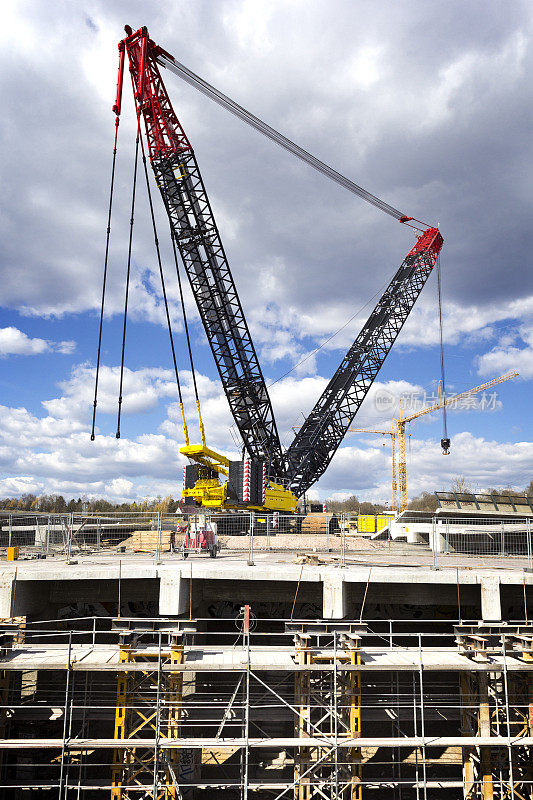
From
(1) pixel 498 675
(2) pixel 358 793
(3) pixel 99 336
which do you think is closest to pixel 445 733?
(1) pixel 498 675

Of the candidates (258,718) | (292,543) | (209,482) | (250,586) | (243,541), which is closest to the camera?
(258,718)

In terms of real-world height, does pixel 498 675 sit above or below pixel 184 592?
below

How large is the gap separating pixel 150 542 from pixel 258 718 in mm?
12532

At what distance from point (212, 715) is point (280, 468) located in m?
25.2

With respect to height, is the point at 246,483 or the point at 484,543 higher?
the point at 246,483

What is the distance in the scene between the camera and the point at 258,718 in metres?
12.6

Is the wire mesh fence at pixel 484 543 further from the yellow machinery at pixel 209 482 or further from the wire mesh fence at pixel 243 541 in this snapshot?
the yellow machinery at pixel 209 482

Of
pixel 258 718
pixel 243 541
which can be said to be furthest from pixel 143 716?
pixel 243 541

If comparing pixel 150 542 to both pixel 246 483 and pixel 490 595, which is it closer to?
pixel 246 483

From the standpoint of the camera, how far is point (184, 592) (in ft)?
47.4

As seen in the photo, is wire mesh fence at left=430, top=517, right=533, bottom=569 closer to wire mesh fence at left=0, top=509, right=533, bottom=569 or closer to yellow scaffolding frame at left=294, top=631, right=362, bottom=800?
wire mesh fence at left=0, top=509, right=533, bottom=569

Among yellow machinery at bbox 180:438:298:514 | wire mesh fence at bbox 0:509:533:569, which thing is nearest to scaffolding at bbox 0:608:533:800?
wire mesh fence at bbox 0:509:533:569

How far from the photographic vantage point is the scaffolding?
11.4 meters

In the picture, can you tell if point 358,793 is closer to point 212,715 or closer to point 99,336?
point 212,715
